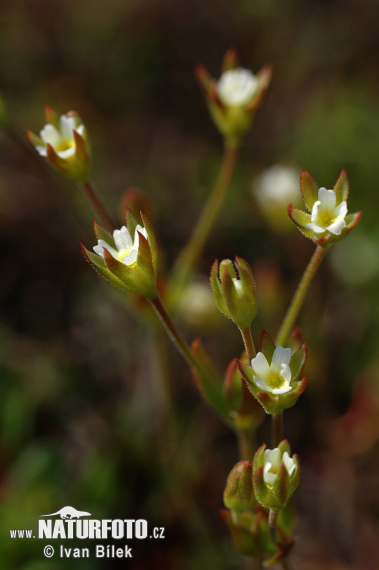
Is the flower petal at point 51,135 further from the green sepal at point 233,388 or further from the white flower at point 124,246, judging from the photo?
the green sepal at point 233,388

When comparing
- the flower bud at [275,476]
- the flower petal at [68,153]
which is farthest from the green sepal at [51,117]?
the flower bud at [275,476]

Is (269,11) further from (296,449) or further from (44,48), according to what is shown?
(296,449)

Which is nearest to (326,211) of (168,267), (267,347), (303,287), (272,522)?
(303,287)

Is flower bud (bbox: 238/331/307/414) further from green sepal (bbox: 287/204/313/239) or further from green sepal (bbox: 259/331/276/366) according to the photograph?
green sepal (bbox: 287/204/313/239)

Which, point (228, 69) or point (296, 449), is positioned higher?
point (228, 69)

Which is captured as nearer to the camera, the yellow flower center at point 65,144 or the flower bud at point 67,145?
the flower bud at point 67,145

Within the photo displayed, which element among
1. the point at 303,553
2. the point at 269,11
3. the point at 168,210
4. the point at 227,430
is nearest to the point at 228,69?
the point at 168,210
